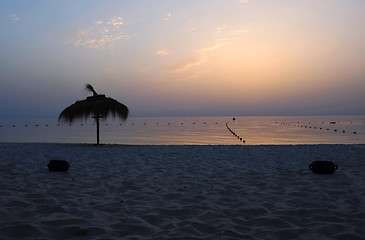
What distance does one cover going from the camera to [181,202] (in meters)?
4.85

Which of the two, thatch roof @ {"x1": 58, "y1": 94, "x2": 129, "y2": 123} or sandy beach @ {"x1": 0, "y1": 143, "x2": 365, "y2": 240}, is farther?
thatch roof @ {"x1": 58, "y1": 94, "x2": 129, "y2": 123}

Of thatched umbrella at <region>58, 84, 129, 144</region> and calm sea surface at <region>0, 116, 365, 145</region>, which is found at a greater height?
thatched umbrella at <region>58, 84, 129, 144</region>

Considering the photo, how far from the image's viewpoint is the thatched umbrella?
1630 centimetres

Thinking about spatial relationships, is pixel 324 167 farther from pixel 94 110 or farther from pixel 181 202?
pixel 94 110

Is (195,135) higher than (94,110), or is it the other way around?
(94,110)

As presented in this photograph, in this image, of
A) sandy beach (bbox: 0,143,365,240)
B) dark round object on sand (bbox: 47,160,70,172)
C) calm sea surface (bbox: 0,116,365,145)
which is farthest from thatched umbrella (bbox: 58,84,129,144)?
dark round object on sand (bbox: 47,160,70,172)

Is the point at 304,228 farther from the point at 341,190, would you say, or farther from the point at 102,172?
the point at 102,172

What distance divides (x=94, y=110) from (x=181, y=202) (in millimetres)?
12681

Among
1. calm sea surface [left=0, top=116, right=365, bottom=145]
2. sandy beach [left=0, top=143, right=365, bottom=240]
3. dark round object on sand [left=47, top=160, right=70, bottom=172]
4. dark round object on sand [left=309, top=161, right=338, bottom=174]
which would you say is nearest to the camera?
sandy beach [left=0, top=143, right=365, bottom=240]

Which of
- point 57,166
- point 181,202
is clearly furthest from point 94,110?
point 181,202

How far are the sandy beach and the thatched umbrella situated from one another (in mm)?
8257

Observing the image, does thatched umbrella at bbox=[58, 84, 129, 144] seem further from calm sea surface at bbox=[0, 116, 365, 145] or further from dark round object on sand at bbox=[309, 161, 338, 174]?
dark round object on sand at bbox=[309, 161, 338, 174]

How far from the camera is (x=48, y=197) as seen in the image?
16.3 feet

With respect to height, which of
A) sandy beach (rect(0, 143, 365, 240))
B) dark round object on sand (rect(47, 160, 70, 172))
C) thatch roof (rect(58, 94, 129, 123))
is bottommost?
sandy beach (rect(0, 143, 365, 240))
